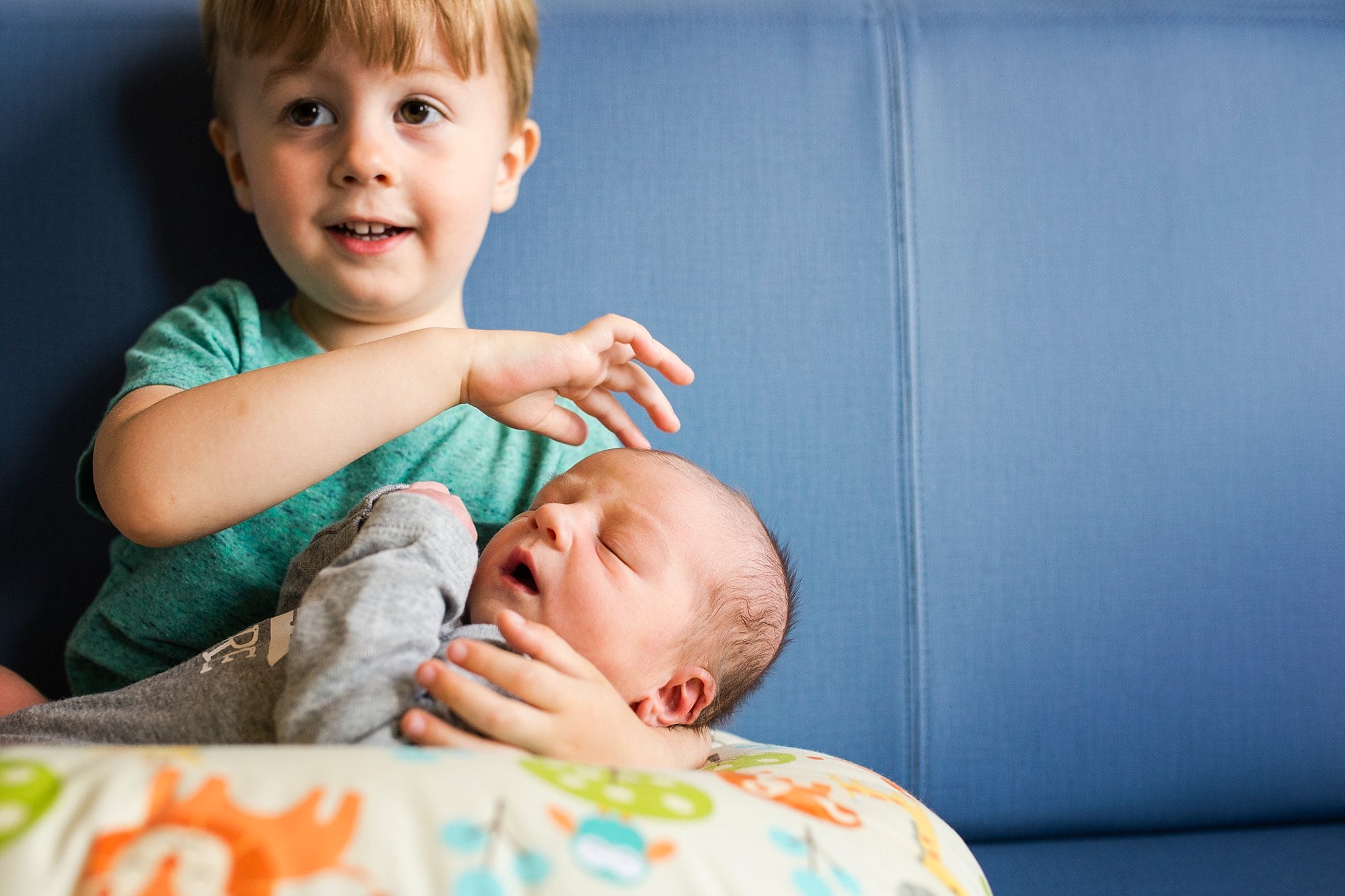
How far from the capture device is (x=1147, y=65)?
1.27 metres

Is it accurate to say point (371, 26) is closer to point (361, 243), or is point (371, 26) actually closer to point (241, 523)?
point (361, 243)

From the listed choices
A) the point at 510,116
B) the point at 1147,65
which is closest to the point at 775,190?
the point at 510,116

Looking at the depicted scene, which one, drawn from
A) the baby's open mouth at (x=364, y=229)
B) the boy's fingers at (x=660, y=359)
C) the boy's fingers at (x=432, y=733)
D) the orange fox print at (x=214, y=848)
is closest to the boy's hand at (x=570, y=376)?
the boy's fingers at (x=660, y=359)

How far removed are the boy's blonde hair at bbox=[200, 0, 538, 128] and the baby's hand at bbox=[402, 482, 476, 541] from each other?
0.42 metres

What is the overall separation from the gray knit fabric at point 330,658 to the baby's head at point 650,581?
6cm

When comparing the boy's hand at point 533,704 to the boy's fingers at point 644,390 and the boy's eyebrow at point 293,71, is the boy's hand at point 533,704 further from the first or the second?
the boy's eyebrow at point 293,71

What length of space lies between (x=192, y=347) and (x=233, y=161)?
243mm

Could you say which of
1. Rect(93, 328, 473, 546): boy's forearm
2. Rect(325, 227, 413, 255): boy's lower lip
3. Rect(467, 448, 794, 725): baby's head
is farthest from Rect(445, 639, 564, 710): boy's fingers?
Rect(325, 227, 413, 255): boy's lower lip

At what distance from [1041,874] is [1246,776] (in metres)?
0.30

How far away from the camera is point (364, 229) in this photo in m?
1.05

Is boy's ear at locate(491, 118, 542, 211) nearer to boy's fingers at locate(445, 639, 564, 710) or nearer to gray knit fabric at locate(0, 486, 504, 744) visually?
gray knit fabric at locate(0, 486, 504, 744)

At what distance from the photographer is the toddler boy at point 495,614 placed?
0.67 metres

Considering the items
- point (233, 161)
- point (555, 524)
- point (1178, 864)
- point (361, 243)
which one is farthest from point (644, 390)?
point (1178, 864)

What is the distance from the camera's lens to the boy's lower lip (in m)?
1.04
